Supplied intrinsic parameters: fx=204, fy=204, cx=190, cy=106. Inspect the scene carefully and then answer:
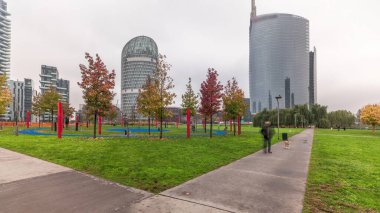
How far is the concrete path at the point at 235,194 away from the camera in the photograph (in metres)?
4.37

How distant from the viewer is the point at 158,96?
66.0 ft

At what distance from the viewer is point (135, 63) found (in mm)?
144375

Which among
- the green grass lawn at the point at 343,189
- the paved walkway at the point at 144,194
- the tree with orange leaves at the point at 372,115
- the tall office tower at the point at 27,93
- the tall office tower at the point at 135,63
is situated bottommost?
the green grass lawn at the point at 343,189

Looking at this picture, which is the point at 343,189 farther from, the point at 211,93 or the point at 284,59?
the point at 284,59

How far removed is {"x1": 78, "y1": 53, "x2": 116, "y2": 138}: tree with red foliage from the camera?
62.7ft

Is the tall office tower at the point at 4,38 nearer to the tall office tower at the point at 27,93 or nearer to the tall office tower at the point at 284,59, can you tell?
the tall office tower at the point at 27,93

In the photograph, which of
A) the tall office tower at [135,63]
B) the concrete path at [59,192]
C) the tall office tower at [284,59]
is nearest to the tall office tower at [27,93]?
the tall office tower at [135,63]

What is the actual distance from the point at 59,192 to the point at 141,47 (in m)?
146

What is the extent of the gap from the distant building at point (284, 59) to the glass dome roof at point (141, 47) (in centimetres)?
10114

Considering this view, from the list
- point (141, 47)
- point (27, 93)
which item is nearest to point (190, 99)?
point (141, 47)

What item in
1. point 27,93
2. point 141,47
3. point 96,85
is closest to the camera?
point 96,85

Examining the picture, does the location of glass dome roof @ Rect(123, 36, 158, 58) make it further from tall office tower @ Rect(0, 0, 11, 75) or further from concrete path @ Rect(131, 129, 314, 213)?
concrete path @ Rect(131, 129, 314, 213)

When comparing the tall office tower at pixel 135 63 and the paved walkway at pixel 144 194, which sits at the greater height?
the tall office tower at pixel 135 63

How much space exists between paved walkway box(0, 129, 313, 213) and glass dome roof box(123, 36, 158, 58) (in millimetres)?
142021
